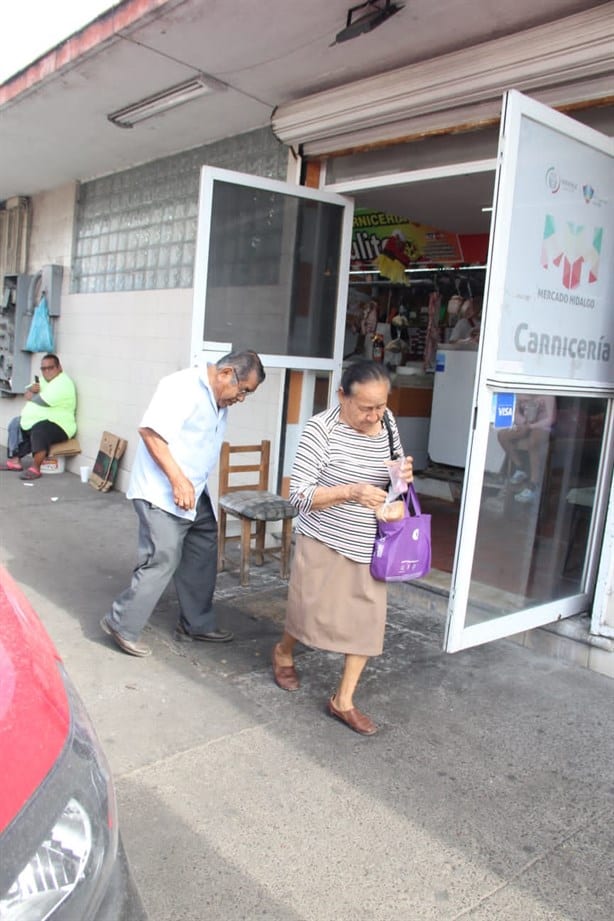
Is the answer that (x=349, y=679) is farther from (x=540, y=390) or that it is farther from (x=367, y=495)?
(x=540, y=390)

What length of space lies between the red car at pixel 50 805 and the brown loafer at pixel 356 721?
1765 mm

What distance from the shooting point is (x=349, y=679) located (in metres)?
3.24

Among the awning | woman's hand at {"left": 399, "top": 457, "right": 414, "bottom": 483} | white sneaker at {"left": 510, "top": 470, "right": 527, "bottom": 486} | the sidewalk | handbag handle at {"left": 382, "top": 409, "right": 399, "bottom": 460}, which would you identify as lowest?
the sidewalk

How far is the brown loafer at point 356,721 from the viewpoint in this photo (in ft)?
10.5

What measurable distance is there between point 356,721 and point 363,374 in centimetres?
147

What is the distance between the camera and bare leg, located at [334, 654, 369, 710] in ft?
10.6

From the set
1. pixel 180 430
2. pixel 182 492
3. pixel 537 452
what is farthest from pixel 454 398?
A: pixel 182 492

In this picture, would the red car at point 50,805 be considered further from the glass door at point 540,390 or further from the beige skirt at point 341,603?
the glass door at point 540,390

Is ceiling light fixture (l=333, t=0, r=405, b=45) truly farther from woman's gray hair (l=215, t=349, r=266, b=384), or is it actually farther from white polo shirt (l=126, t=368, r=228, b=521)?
white polo shirt (l=126, t=368, r=228, b=521)

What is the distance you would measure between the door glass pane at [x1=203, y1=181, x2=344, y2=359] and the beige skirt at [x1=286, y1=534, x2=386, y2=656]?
2.26 metres

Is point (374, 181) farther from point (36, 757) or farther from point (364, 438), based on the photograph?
point (36, 757)

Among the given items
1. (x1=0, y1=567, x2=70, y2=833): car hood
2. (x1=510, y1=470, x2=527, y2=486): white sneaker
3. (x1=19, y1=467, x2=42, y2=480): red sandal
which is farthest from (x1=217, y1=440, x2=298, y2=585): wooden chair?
(x1=19, y1=467, x2=42, y2=480): red sandal

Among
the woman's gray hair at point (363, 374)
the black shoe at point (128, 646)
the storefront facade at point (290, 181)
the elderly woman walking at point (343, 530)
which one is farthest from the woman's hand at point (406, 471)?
the black shoe at point (128, 646)

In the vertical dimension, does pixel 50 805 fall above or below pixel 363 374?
below
